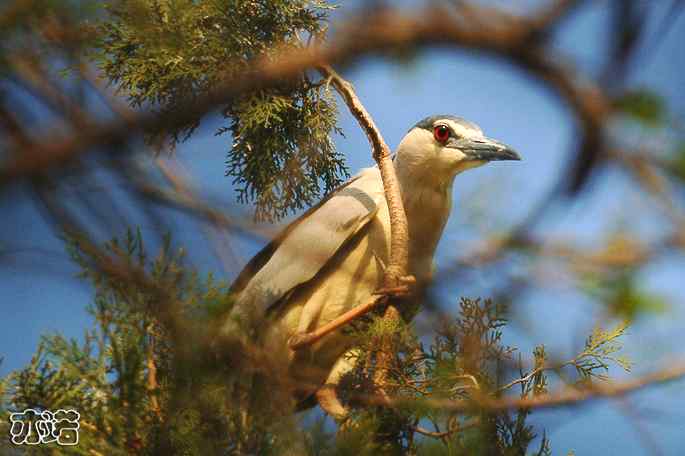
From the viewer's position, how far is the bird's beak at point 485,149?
2.32m

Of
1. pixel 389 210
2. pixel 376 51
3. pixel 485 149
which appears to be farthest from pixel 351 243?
pixel 376 51

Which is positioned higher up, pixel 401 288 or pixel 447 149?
pixel 447 149

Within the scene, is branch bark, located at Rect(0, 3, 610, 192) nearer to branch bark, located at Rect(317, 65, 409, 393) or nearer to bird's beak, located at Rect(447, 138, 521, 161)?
branch bark, located at Rect(317, 65, 409, 393)

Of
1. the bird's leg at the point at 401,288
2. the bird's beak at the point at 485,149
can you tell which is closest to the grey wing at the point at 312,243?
the bird's beak at the point at 485,149

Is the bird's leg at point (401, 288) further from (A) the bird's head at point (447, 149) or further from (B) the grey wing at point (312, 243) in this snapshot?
(A) the bird's head at point (447, 149)

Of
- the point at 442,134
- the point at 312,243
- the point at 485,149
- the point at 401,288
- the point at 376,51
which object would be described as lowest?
the point at 376,51

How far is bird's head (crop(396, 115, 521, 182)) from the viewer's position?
2.36 meters

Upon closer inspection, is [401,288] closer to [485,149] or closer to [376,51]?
[485,149]

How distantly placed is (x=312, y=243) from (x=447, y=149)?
0.57 m

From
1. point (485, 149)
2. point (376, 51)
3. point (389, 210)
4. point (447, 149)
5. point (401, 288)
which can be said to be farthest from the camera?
point (447, 149)

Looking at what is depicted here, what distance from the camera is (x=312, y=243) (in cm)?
238

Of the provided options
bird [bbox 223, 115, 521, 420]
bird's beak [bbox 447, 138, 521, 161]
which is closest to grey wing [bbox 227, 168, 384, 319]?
bird [bbox 223, 115, 521, 420]

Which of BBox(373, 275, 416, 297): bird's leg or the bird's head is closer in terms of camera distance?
BBox(373, 275, 416, 297): bird's leg

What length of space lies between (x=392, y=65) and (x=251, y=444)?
1058 mm
